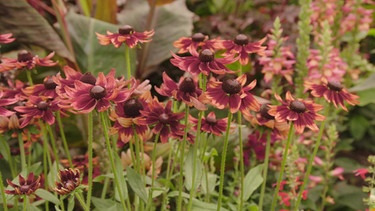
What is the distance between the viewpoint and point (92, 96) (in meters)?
0.84

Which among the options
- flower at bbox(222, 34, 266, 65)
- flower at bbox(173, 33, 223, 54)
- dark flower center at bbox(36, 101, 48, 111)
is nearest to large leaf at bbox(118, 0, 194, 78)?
flower at bbox(173, 33, 223, 54)

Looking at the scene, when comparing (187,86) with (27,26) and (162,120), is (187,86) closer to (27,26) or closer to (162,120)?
(162,120)

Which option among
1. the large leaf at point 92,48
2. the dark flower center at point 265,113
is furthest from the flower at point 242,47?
the large leaf at point 92,48

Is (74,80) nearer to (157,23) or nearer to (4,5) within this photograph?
(4,5)

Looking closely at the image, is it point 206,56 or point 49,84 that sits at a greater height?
point 206,56

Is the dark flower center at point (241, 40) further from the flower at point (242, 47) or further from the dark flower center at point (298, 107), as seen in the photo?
the dark flower center at point (298, 107)

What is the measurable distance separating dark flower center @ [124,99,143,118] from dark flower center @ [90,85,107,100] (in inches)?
4.8

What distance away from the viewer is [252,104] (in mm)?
913

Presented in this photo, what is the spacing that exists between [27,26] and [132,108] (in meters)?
0.87

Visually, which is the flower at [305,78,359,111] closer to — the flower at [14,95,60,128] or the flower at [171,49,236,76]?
the flower at [171,49,236,76]

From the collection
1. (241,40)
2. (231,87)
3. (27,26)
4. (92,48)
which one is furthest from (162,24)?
(231,87)

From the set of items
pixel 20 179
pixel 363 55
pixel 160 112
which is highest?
pixel 160 112

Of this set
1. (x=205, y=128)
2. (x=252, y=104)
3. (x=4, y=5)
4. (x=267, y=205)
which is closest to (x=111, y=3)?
(x=4, y=5)

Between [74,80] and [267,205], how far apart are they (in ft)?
3.19
